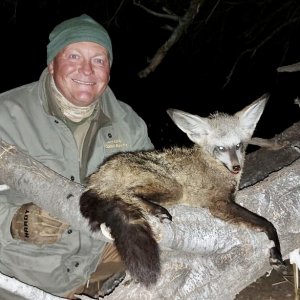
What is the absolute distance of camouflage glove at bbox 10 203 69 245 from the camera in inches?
125

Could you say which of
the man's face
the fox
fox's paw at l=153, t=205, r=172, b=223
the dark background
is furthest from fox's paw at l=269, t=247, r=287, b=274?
the dark background

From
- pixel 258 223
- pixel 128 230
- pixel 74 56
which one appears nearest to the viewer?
pixel 128 230

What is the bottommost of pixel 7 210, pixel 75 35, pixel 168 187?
pixel 7 210

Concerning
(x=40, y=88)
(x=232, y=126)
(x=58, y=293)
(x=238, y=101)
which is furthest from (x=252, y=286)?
(x=238, y=101)

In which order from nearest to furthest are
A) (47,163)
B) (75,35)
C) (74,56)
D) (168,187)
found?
1. (168,187)
2. (47,163)
3. (75,35)
4. (74,56)

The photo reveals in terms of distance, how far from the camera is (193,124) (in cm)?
421

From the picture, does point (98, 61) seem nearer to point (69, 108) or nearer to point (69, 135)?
point (69, 108)

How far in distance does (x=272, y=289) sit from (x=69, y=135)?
3.00 m

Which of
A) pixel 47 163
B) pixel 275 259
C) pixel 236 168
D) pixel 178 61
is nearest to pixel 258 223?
pixel 275 259

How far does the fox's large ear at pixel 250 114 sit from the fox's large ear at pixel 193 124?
318mm

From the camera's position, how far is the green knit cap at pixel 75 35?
396cm

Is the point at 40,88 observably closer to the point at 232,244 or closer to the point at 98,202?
the point at 98,202

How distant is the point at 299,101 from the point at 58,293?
8.46 feet

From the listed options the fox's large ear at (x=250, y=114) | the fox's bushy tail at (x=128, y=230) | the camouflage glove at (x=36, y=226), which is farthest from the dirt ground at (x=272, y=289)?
the fox's bushy tail at (x=128, y=230)
